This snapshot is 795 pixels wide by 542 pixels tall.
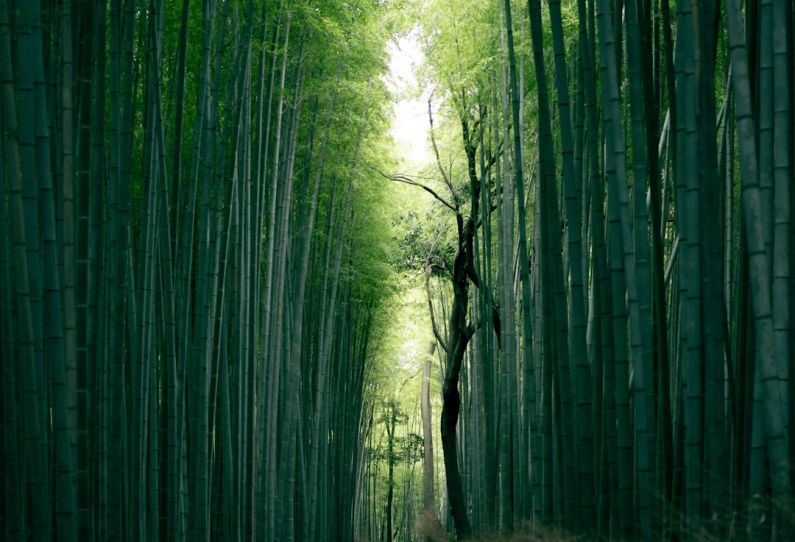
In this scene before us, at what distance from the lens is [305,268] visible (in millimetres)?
7441

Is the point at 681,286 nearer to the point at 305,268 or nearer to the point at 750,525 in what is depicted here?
the point at 750,525

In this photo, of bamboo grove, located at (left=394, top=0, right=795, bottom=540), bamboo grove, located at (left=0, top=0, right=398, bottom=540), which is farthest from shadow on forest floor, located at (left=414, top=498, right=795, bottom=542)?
bamboo grove, located at (left=0, top=0, right=398, bottom=540)

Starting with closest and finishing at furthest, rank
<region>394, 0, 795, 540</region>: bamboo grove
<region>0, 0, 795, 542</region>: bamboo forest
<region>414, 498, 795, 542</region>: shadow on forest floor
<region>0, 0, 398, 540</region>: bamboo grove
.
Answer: <region>414, 498, 795, 542</region>: shadow on forest floor
<region>394, 0, 795, 540</region>: bamboo grove
<region>0, 0, 795, 542</region>: bamboo forest
<region>0, 0, 398, 540</region>: bamboo grove

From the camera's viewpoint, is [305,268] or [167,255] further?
[305,268]

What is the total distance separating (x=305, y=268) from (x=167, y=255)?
3.44 m

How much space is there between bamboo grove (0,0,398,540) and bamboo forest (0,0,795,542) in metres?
0.02

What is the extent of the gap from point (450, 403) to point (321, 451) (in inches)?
67.4

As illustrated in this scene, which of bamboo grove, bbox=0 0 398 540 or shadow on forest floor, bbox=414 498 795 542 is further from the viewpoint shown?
bamboo grove, bbox=0 0 398 540

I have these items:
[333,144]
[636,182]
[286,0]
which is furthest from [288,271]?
[636,182]

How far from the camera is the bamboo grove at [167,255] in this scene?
2812 millimetres

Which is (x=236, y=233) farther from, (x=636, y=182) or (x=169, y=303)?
(x=636, y=182)

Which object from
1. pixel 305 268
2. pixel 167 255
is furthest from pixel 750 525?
pixel 305 268

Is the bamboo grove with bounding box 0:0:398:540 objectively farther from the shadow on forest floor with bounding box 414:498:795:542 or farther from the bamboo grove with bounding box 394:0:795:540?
the shadow on forest floor with bounding box 414:498:795:542

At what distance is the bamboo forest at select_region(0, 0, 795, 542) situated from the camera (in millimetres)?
2662
